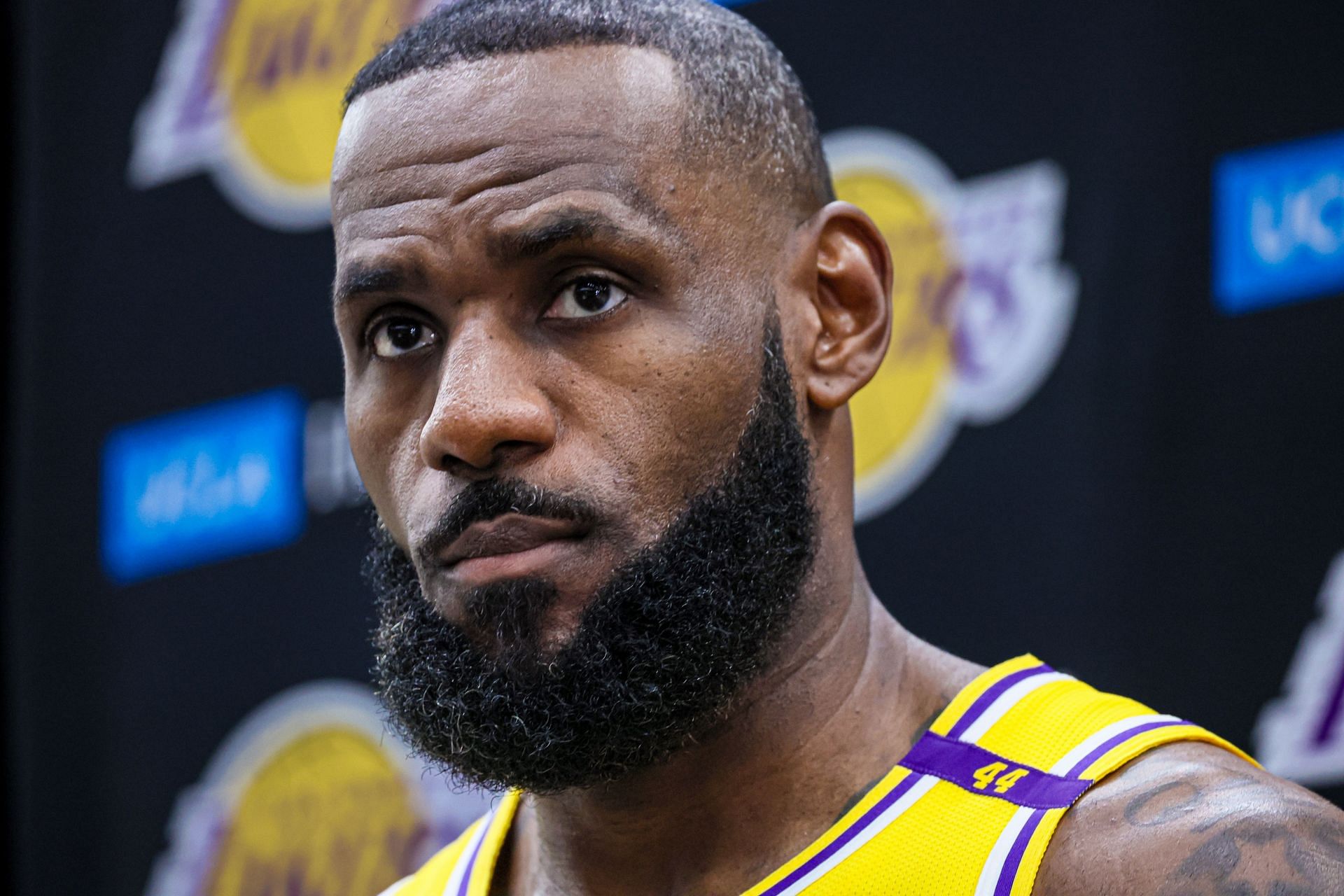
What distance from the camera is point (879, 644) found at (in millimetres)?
1889

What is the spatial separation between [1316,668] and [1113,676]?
309 mm

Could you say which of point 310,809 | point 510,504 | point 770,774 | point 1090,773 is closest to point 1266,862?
point 1090,773

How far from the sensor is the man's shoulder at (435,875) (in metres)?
2.08

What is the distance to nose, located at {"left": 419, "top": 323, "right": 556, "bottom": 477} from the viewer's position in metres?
1.66

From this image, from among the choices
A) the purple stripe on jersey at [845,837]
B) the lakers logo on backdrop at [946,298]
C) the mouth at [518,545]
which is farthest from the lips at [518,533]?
the lakers logo on backdrop at [946,298]

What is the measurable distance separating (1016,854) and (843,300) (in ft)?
2.29

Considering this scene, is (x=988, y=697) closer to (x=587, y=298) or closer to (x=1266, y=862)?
(x=1266, y=862)

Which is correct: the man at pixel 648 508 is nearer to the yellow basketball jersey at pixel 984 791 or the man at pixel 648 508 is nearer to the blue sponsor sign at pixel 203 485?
the yellow basketball jersey at pixel 984 791

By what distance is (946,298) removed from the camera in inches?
118

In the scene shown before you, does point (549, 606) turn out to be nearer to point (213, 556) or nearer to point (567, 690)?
point (567, 690)

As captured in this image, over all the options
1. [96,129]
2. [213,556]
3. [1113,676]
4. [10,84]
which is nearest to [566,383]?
[1113,676]

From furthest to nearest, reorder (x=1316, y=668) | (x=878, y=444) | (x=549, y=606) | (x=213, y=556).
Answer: (x=213, y=556) → (x=878, y=444) → (x=1316, y=668) → (x=549, y=606)

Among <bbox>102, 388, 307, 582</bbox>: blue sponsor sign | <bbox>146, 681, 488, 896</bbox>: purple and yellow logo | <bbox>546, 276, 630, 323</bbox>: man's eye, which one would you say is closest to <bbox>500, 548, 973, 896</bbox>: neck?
<bbox>546, 276, 630, 323</bbox>: man's eye

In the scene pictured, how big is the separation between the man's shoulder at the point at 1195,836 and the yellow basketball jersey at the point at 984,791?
24 millimetres
